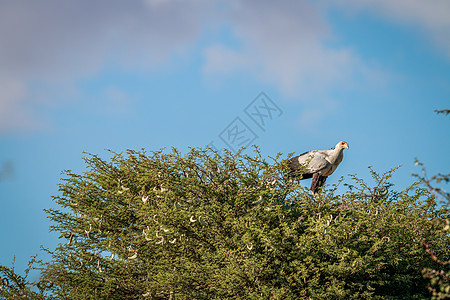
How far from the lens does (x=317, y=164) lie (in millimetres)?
17625

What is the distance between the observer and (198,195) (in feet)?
53.6

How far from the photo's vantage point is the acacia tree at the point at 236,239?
1373 cm

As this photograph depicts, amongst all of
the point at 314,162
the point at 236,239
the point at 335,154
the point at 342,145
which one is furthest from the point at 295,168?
the point at 236,239

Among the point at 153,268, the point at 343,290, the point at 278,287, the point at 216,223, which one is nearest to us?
the point at 343,290

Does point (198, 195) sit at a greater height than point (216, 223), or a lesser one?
greater

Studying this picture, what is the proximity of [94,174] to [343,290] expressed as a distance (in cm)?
1066

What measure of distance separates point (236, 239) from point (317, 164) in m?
4.73

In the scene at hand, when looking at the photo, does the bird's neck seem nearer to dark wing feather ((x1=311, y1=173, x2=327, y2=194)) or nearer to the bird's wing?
the bird's wing

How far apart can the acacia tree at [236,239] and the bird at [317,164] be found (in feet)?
2.69

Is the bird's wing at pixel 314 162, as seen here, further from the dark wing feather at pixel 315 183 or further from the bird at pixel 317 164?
the dark wing feather at pixel 315 183

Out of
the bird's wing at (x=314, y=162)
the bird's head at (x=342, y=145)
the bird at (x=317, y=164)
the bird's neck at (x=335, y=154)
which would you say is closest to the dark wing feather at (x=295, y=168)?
the bird at (x=317, y=164)

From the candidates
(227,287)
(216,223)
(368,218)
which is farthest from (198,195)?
(368,218)

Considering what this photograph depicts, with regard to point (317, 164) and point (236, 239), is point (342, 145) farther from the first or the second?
point (236, 239)

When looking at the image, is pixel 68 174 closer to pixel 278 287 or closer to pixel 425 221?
pixel 278 287
